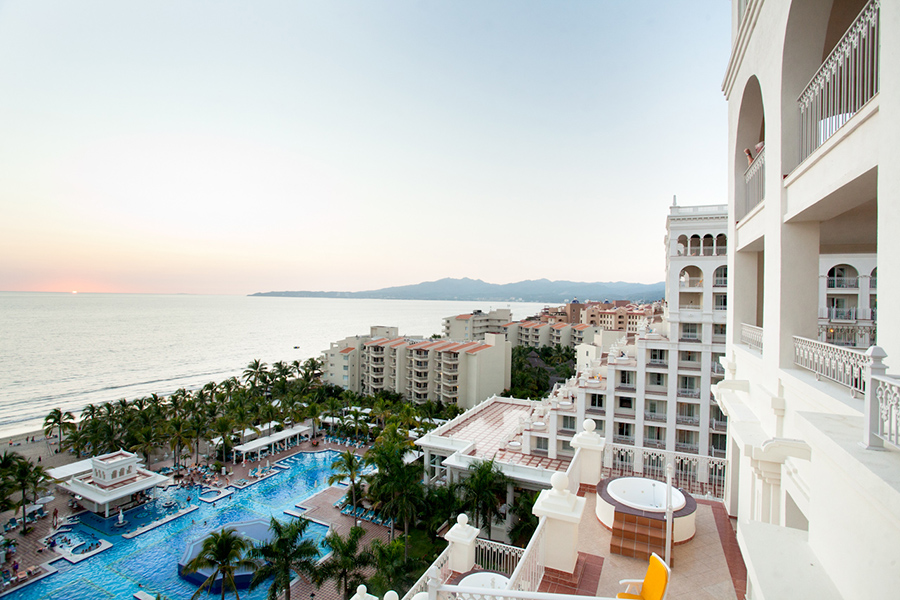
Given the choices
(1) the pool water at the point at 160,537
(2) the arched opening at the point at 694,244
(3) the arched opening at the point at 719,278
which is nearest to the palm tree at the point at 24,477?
(1) the pool water at the point at 160,537

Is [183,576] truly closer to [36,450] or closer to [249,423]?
[249,423]

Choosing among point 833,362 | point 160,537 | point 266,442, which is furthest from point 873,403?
point 266,442

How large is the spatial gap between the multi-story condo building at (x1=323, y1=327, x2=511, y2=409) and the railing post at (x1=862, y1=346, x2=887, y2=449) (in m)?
42.6

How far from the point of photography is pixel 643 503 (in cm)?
754

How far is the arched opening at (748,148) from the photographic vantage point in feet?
24.9

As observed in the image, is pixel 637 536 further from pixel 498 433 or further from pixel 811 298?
pixel 498 433

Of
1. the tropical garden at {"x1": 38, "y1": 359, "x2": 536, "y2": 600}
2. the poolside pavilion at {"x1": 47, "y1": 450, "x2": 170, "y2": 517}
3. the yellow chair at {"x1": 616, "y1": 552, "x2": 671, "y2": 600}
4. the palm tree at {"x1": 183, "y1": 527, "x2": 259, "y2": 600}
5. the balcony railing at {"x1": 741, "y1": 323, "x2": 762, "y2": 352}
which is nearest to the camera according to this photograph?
the yellow chair at {"x1": 616, "y1": 552, "x2": 671, "y2": 600}

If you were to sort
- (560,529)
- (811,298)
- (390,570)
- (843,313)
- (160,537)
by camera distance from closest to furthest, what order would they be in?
(811,298) < (560,529) < (390,570) < (843,313) < (160,537)

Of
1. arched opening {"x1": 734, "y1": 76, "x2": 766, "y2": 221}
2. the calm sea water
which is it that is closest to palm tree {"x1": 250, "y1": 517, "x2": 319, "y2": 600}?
arched opening {"x1": 734, "y1": 76, "x2": 766, "y2": 221}

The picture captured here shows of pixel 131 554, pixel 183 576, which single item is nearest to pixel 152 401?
pixel 131 554

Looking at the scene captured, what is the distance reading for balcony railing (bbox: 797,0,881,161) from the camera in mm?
3887

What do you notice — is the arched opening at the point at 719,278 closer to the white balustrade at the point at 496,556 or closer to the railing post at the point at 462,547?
the white balustrade at the point at 496,556

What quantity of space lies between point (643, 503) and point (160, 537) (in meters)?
24.9

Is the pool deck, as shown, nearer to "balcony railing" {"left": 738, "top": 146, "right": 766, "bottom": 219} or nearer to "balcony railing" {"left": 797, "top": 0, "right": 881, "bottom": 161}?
"balcony railing" {"left": 738, "top": 146, "right": 766, "bottom": 219}
